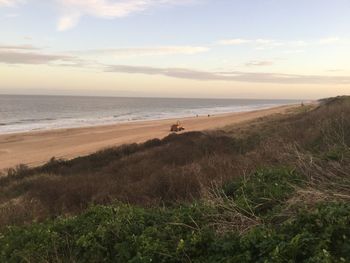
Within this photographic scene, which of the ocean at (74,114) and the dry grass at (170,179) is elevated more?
the dry grass at (170,179)

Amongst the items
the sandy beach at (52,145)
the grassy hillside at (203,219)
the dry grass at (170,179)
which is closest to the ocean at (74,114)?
the sandy beach at (52,145)

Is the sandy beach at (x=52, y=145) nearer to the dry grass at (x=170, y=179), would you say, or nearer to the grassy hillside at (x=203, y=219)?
the dry grass at (x=170, y=179)

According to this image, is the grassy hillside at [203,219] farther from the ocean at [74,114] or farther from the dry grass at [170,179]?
the ocean at [74,114]

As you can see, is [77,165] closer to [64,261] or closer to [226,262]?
[64,261]

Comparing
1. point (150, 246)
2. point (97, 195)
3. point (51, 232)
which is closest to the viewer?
point (150, 246)

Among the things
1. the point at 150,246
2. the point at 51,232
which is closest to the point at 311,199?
the point at 150,246

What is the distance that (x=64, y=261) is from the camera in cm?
538

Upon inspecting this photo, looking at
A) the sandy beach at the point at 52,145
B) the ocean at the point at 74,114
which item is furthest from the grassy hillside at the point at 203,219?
the ocean at the point at 74,114

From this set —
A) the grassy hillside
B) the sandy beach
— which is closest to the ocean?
the sandy beach

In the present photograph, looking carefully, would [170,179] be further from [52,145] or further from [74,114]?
[74,114]

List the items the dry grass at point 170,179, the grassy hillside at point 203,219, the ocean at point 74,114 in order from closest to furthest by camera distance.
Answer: the grassy hillside at point 203,219, the dry grass at point 170,179, the ocean at point 74,114

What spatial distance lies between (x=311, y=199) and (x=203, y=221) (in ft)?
4.56

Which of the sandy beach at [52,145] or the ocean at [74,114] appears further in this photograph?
the ocean at [74,114]

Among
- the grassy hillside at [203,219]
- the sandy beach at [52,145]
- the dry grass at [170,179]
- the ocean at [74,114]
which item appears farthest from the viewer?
the ocean at [74,114]
